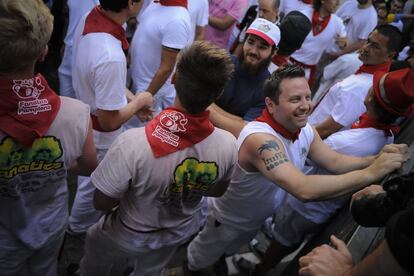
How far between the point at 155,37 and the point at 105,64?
3.75 ft

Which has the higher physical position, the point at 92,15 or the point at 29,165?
the point at 92,15

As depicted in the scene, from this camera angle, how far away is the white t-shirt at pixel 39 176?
5.97ft

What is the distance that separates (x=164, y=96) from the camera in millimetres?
3957

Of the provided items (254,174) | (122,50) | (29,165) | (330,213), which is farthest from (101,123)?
(330,213)

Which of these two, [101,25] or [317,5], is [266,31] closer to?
[101,25]

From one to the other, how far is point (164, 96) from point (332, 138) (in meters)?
1.80

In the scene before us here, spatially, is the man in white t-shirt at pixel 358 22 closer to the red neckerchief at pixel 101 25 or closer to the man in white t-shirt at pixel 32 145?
the red neckerchief at pixel 101 25

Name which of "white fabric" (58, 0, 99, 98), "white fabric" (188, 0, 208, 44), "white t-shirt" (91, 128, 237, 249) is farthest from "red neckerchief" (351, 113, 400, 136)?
"white fabric" (58, 0, 99, 98)

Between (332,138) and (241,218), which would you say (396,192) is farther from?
(241,218)

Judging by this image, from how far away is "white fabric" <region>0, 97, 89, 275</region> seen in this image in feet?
6.03

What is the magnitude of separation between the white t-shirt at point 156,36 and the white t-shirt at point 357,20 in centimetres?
355

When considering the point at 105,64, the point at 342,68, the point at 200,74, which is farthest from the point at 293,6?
the point at 200,74

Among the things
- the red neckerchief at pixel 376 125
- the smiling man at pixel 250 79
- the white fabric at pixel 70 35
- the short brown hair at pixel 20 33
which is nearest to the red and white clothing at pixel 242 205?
the red neckerchief at pixel 376 125

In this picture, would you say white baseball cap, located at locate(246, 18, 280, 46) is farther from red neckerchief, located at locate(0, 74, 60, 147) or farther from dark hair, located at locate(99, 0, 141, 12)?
red neckerchief, located at locate(0, 74, 60, 147)
